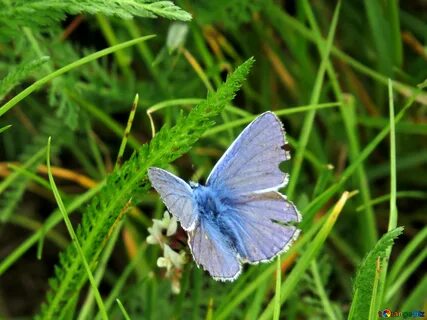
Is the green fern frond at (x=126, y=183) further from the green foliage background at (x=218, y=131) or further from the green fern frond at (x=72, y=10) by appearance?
the green fern frond at (x=72, y=10)

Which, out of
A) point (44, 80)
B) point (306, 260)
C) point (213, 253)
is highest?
point (44, 80)

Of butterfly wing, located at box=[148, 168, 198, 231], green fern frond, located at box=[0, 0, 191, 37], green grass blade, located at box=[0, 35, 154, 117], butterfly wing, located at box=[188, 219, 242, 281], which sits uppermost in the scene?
green fern frond, located at box=[0, 0, 191, 37]

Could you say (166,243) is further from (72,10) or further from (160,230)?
(72,10)

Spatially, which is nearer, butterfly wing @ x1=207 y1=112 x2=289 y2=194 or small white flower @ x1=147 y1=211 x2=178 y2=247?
butterfly wing @ x1=207 y1=112 x2=289 y2=194

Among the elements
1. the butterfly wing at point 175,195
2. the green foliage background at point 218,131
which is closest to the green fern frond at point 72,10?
the green foliage background at point 218,131

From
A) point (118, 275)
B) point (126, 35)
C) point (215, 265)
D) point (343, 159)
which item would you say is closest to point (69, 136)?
point (126, 35)

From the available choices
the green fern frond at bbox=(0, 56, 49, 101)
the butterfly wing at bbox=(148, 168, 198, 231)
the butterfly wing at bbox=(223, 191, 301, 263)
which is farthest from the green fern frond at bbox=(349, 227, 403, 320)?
the green fern frond at bbox=(0, 56, 49, 101)

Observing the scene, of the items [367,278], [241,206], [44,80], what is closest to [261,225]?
[241,206]

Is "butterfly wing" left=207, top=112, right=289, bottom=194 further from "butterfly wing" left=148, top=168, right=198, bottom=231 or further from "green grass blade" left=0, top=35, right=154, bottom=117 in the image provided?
"green grass blade" left=0, top=35, right=154, bottom=117
